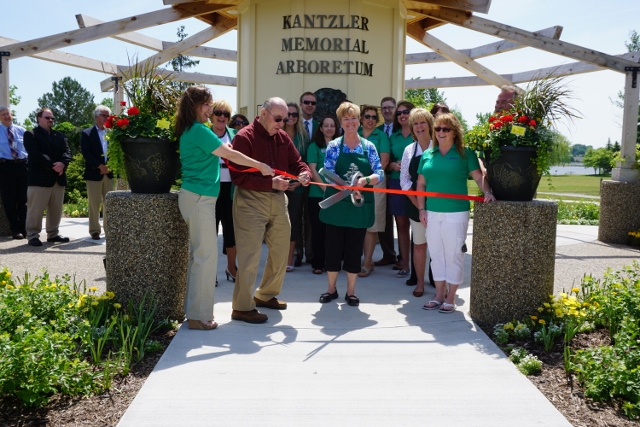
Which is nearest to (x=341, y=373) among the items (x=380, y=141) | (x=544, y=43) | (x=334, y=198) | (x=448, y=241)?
(x=448, y=241)

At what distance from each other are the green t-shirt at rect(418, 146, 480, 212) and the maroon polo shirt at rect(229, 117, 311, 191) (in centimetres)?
127

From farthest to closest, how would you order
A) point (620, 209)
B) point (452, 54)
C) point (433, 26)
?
1. point (452, 54)
2. point (433, 26)
3. point (620, 209)

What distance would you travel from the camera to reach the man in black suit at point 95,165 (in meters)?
10.2

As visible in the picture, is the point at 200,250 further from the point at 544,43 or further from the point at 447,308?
the point at 544,43

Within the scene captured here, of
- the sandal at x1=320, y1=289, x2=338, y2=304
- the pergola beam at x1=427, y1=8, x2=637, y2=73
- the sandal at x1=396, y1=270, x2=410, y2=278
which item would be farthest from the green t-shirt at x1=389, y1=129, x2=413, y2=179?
the pergola beam at x1=427, y1=8, x2=637, y2=73

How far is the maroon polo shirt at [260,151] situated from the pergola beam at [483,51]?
6931mm

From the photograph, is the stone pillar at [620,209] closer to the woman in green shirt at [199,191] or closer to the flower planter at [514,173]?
the flower planter at [514,173]

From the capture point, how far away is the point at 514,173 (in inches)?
217

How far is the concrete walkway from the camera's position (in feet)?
12.2

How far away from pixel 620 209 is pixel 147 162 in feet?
28.9

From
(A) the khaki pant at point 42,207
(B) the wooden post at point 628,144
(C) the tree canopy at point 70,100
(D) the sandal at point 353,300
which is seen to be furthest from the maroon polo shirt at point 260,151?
(C) the tree canopy at point 70,100

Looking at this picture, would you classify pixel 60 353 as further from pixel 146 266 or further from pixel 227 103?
pixel 227 103

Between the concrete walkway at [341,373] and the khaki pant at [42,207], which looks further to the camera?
the khaki pant at [42,207]

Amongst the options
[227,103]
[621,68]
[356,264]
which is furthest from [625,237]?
[227,103]
